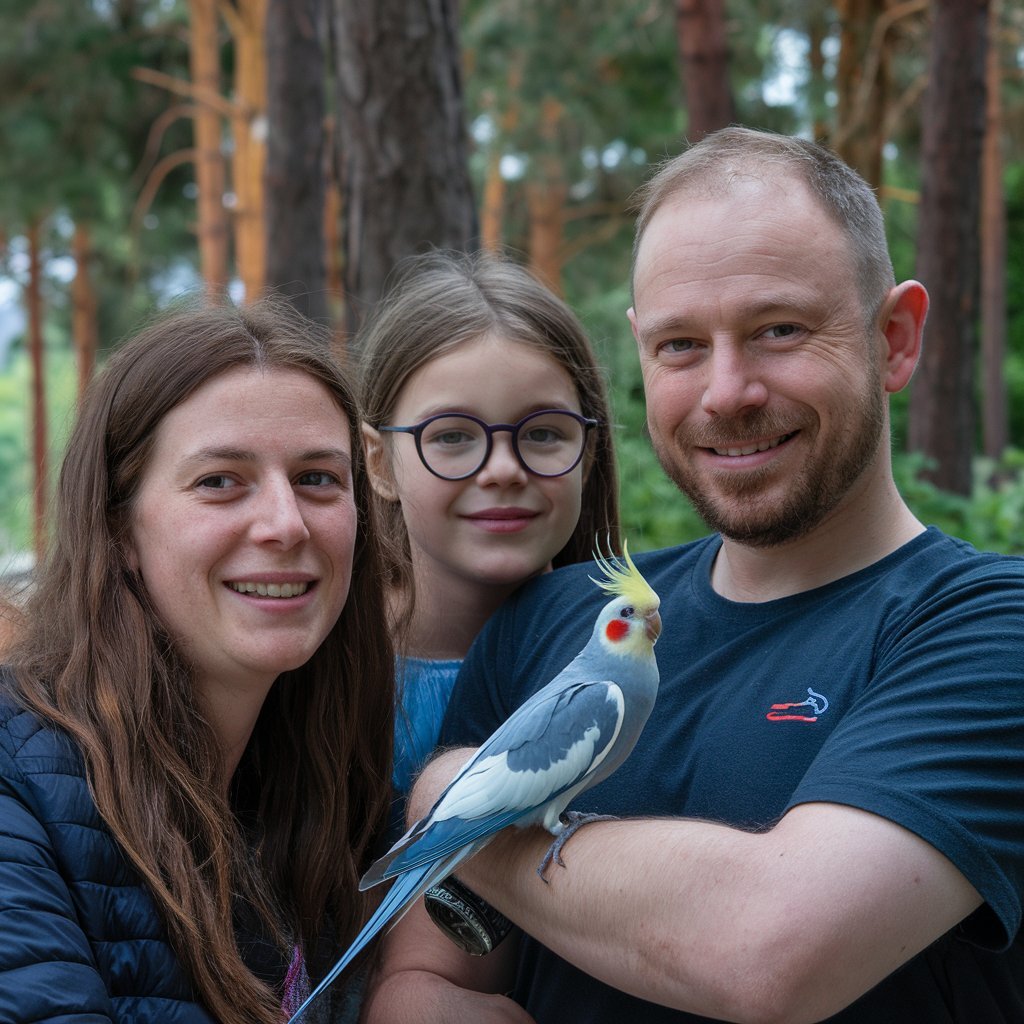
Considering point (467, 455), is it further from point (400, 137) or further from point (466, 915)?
point (400, 137)

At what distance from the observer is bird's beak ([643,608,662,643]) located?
6.89 feet

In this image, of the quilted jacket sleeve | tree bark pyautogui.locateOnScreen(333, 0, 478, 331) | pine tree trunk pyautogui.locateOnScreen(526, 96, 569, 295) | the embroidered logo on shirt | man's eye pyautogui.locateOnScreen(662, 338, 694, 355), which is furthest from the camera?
pine tree trunk pyautogui.locateOnScreen(526, 96, 569, 295)

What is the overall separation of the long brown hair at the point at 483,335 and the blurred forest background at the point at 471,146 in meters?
0.44

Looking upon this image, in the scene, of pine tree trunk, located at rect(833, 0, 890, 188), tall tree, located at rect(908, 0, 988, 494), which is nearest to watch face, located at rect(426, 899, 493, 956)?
tall tree, located at rect(908, 0, 988, 494)

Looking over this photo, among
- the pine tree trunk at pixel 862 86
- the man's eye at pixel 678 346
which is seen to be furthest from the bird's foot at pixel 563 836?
the pine tree trunk at pixel 862 86

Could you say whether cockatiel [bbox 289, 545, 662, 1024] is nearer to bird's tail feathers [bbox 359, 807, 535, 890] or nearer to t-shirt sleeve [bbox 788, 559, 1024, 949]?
bird's tail feathers [bbox 359, 807, 535, 890]

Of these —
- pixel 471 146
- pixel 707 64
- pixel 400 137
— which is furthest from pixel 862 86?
pixel 400 137

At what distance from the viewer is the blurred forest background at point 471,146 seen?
5027mm

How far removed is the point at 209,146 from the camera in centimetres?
1364

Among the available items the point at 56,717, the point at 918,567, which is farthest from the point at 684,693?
the point at 56,717

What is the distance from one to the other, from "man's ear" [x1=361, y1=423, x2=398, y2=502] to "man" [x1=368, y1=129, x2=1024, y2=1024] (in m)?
0.63

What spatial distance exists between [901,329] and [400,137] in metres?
3.14

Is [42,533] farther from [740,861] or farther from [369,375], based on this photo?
[740,861]

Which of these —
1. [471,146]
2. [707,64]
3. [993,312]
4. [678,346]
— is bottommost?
[678,346]
